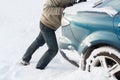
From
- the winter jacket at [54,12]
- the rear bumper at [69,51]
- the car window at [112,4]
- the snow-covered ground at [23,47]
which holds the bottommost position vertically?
the snow-covered ground at [23,47]

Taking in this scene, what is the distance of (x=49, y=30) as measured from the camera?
20.2 ft

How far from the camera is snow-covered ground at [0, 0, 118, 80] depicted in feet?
19.3

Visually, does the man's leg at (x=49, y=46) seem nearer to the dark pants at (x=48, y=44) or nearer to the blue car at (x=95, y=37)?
the dark pants at (x=48, y=44)

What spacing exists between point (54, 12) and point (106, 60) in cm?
134

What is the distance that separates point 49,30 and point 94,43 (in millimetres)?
1363

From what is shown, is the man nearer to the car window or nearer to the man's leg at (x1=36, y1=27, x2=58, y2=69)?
the man's leg at (x1=36, y1=27, x2=58, y2=69)

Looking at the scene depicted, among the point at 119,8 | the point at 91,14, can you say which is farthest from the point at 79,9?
the point at 119,8

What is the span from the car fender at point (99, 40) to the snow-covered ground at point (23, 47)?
0.34 m

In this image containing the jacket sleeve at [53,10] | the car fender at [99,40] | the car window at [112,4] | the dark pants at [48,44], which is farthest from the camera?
the dark pants at [48,44]

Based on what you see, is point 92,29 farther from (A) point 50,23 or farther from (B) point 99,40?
(A) point 50,23

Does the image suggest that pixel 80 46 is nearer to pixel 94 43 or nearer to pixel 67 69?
pixel 94 43

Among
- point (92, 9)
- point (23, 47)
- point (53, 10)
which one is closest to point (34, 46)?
point (53, 10)

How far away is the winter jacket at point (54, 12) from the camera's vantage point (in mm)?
5889

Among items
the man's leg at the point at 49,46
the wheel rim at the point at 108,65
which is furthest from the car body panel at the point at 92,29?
the man's leg at the point at 49,46
